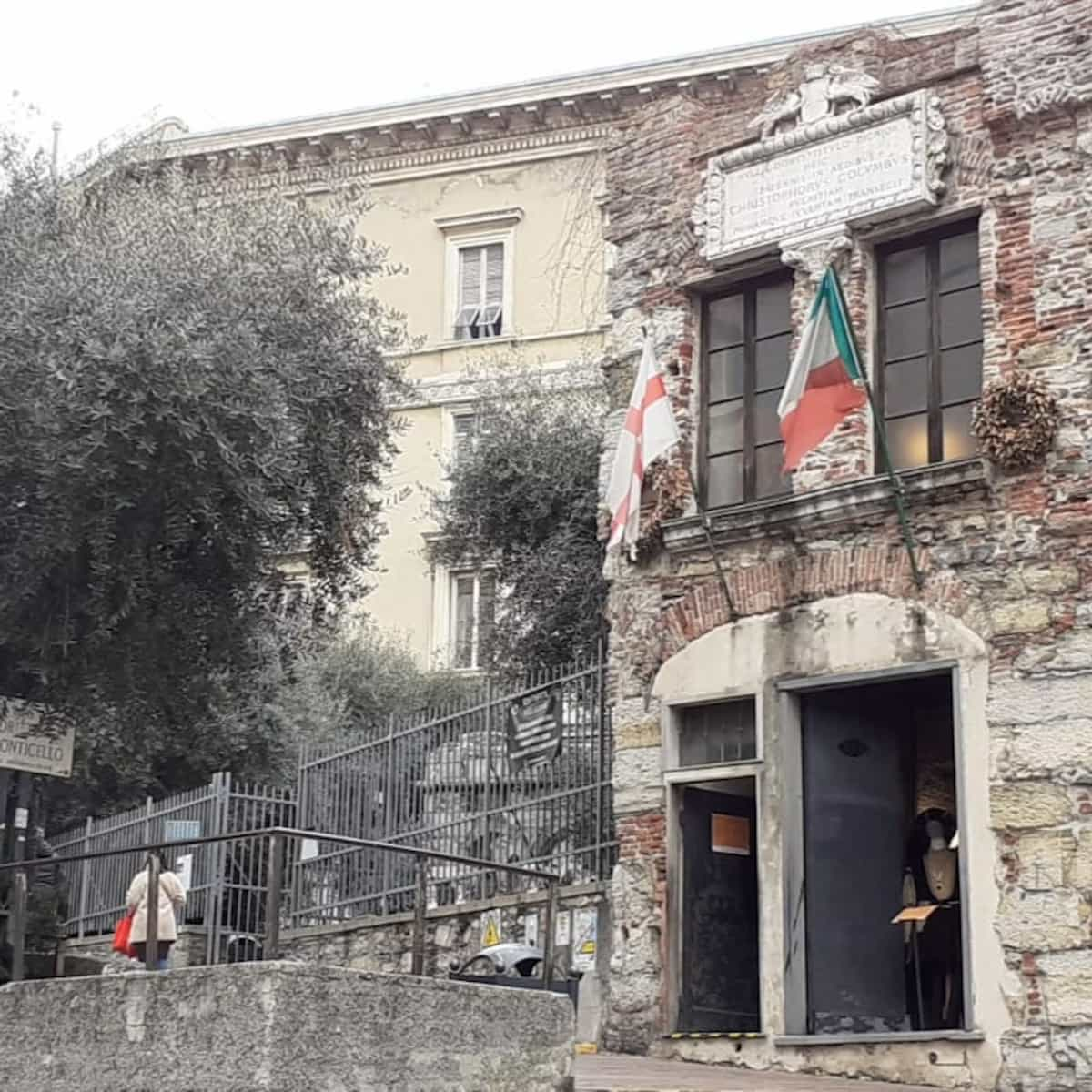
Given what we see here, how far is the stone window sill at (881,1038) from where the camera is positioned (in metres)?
13.1

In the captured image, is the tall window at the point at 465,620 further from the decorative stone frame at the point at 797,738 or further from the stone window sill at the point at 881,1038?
the stone window sill at the point at 881,1038

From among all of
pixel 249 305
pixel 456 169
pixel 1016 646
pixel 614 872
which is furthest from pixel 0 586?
pixel 456 169

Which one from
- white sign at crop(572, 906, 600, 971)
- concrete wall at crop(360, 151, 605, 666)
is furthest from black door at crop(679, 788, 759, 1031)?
concrete wall at crop(360, 151, 605, 666)

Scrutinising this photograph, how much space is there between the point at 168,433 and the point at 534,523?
8.70 meters

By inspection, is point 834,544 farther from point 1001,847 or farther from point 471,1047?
point 471,1047

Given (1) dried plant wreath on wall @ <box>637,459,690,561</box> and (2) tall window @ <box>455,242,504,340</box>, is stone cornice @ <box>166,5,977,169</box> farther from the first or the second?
(1) dried plant wreath on wall @ <box>637,459,690,561</box>

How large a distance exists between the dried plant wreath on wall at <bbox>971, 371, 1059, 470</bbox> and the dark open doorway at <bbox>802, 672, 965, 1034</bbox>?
1.60 meters

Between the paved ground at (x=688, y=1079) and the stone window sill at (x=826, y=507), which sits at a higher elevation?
the stone window sill at (x=826, y=507)

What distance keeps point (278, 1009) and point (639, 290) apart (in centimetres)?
782

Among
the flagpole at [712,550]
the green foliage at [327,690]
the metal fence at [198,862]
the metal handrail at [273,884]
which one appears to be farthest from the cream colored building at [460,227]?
the metal handrail at [273,884]

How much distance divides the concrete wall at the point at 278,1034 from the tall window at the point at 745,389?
517cm

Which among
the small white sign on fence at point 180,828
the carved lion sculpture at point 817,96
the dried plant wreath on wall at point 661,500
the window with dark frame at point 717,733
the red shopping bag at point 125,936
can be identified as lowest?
the red shopping bag at point 125,936

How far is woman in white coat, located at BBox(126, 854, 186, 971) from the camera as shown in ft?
44.2

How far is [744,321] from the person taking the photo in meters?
16.0
